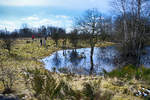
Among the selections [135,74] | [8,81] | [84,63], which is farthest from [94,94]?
[84,63]

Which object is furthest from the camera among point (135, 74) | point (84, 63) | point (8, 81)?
point (84, 63)

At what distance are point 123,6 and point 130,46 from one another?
4691mm

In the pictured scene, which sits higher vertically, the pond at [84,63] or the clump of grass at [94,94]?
the clump of grass at [94,94]

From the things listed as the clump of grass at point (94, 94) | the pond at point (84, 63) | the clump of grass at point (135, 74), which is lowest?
the pond at point (84, 63)

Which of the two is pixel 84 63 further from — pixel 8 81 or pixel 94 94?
pixel 94 94

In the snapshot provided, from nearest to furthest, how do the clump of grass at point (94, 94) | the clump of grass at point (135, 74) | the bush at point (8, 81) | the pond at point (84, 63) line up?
the clump of grass at point (94, 94), the bush at point (8, 81), the clump of grass at point (135, 74), the pond at point (84, 63)

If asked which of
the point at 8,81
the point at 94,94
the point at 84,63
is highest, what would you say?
the point at 94,94

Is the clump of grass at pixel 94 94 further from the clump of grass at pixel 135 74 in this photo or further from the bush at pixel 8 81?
the clump of grass at pixel 135 74

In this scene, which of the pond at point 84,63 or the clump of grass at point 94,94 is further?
the pond at point 84,63

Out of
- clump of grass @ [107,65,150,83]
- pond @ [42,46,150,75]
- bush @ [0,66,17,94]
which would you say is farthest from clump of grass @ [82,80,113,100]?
pond @ [42,46,150,75]

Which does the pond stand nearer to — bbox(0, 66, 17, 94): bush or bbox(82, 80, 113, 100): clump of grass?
bbox(0, 66, 17, 94): bush

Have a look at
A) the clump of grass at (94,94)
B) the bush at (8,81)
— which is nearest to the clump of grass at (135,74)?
the clump of grass at (94,94)

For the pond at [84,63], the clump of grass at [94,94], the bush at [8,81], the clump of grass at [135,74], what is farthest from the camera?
the pond at [84,63]

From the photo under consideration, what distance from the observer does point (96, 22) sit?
16922mm
